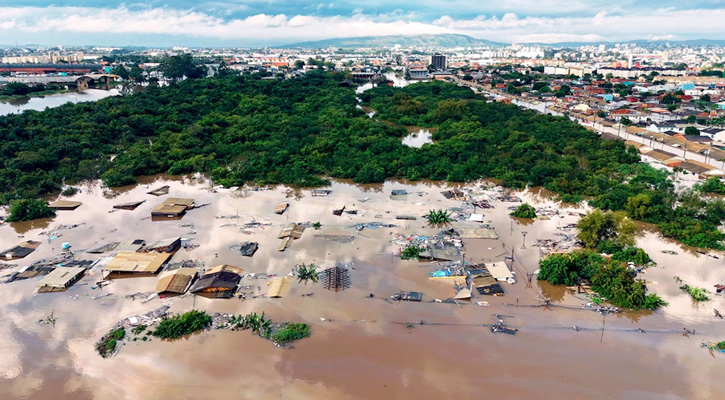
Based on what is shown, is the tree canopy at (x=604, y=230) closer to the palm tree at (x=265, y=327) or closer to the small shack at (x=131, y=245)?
the palm tree at (x=265, y=327)

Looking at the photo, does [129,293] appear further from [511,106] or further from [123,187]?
[511,106]

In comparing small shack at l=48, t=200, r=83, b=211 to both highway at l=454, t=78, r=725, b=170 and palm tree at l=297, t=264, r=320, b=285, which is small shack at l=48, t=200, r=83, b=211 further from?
highway at l=454, t=78, r=725, b=170

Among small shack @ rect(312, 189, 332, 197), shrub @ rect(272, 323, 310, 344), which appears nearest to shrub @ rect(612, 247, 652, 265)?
shrub @ rect(272, 323, 310, 344)

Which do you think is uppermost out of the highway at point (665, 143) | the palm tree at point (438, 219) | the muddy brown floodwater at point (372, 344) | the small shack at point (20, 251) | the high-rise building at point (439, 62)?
the high-rise building at point (439, 62)

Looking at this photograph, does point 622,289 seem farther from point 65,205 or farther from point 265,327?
point 65,205

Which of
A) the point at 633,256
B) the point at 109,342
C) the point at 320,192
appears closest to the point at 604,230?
the point at 633,256

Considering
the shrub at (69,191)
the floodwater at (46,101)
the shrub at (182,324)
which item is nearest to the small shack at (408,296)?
the shrub at (182,324)
